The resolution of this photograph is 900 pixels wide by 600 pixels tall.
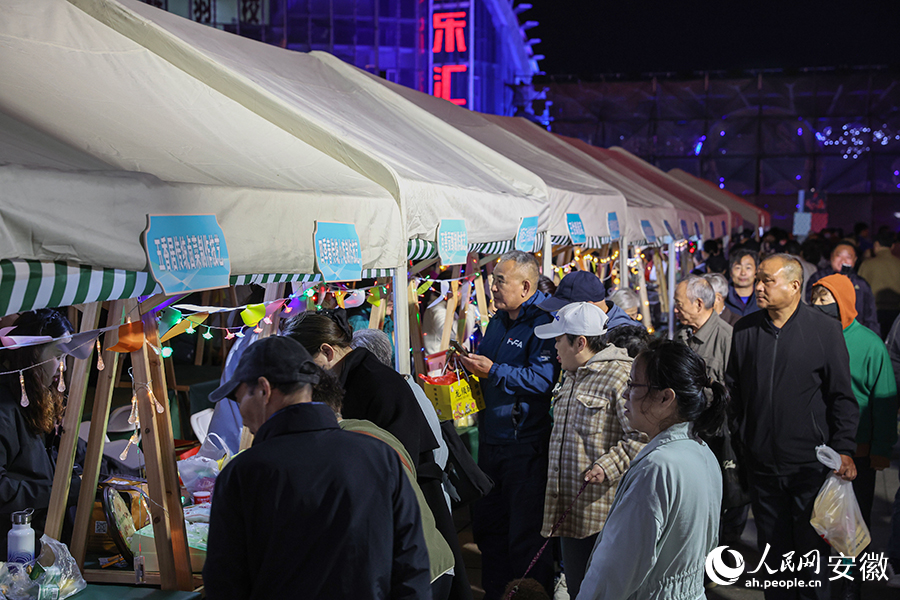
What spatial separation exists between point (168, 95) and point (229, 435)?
215 centimetres

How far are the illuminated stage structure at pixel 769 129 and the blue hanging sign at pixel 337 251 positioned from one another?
93.3ft

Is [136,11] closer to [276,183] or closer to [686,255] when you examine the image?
[276,183]

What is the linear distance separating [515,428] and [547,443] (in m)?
0.19

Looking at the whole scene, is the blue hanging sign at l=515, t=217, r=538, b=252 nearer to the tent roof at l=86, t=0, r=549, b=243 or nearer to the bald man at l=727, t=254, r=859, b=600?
the tent roof at l=86, t=0, r=549, b=243

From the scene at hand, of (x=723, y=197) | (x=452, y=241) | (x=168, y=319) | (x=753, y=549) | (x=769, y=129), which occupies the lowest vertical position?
(x=753, y=549)

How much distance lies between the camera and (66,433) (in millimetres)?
2926

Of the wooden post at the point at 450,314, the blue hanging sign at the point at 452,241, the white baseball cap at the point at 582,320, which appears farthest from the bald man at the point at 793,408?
the wooden post at the point at 450,314

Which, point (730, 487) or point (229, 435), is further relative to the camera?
point (229, 435)

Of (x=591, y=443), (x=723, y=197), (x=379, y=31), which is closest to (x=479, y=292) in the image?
(x=591, y=443)

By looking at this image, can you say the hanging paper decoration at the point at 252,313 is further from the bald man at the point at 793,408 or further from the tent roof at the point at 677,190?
the tent roof at the point at 677,190

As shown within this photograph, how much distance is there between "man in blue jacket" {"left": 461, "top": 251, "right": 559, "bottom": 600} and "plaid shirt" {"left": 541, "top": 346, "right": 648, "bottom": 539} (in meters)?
0.45

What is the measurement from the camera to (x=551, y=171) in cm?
797

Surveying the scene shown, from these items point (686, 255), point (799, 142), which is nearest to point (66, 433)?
point (686, 255)

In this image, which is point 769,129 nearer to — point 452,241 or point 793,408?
point 793,408
